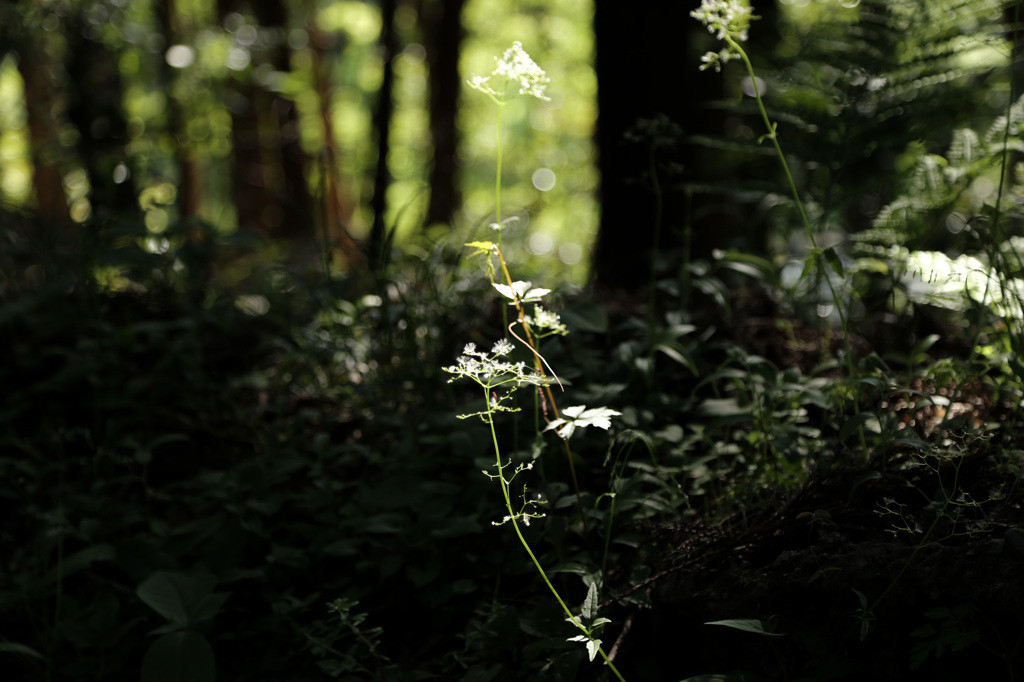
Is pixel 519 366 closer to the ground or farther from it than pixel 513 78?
closer to the ground

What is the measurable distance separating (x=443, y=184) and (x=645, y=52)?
19.9 ft

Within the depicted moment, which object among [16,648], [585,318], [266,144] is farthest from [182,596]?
[266,144]

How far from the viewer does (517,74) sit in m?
1.47

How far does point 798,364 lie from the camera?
2.37m

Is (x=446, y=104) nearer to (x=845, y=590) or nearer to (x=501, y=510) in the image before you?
(x=501, y=510)

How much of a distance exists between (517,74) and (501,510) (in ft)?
3.76

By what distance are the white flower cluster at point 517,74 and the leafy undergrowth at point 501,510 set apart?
Answer: 0.75 metres

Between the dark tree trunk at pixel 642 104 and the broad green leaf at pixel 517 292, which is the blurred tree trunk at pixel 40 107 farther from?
the broad green leaf at pixel 517 292

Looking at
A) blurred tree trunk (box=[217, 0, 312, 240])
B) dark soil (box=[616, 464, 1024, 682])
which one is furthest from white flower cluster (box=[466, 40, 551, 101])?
A: blurred tree trunk (box=[217, 0, 312, 240])

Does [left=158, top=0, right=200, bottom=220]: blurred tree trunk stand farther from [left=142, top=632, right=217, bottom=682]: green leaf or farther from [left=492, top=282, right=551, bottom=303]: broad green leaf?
[left=492, top=282, right=551, bottom=303]: broad green leaf

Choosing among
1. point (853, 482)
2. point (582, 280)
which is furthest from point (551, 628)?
point (582, 280)

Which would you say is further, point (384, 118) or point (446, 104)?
point (446, 104)

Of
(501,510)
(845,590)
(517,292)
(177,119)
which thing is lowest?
(501,510)

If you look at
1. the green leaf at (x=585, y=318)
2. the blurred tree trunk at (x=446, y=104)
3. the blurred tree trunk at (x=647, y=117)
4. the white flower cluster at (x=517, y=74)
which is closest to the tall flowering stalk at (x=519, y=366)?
the white flower cluster at (x=517, y=74)
